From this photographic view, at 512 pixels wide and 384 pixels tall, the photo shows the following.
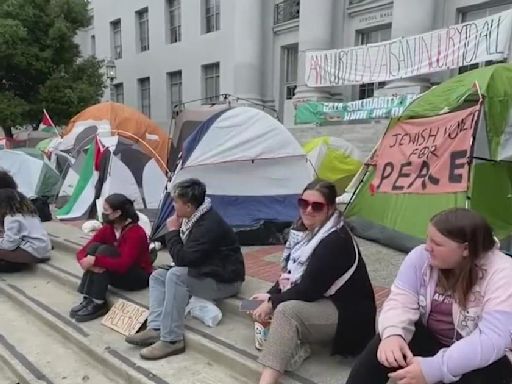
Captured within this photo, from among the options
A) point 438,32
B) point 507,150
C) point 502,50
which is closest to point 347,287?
point 507,150

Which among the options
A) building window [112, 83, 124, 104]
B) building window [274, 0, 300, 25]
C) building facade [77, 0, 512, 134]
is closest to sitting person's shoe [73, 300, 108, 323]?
building facade [77, 0, 512, 134]

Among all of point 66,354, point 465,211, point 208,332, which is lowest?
point 66,354

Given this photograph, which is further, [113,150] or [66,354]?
[113,150]

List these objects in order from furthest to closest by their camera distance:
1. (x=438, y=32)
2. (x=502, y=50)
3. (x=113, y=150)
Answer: (x=438, y=32), (x=502, y=50), (x=113, y=150)

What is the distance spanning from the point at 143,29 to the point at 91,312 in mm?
19564

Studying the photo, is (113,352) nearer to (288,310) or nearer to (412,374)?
(288,310)

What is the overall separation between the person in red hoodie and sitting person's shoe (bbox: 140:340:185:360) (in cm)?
93

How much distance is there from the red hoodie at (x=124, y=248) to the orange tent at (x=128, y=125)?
6.25m

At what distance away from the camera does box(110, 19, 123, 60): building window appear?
23.1 m

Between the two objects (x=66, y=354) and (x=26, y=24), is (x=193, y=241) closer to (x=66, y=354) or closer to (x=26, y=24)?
(x=66, y=354)

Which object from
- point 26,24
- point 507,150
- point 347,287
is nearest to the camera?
point 347,287

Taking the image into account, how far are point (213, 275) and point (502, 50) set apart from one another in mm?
7851

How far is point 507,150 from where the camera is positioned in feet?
15.6

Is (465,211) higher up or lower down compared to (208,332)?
higher up
